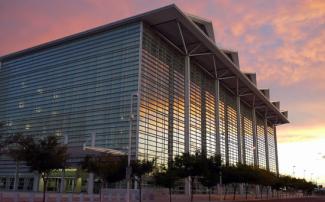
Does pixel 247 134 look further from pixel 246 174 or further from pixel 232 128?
pixel 246 174

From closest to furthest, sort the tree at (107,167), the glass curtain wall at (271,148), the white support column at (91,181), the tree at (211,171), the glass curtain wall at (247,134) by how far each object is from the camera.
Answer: the tree at (107,167) < the tree at (211,171) < the white support column at (91,181) < the glass curtain wall at (247,134) < the glass curtain wall at (271,148)

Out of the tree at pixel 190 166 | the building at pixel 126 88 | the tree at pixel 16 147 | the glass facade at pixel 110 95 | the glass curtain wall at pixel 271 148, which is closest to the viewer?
the tree at pixel 16 147

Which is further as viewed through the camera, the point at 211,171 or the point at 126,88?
the point at 126,88

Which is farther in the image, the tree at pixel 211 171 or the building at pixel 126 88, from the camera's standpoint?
the building at pixel 126 88

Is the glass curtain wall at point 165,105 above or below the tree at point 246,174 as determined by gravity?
above

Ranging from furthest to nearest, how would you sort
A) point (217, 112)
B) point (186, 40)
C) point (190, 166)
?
point (217, 112) < point (186, 40) < point (190, 166)

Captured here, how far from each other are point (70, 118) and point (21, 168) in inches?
601

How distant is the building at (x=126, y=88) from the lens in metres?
67.3

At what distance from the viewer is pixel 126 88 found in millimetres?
67250

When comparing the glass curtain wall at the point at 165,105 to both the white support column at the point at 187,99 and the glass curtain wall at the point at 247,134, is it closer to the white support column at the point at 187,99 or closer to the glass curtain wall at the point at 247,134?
the white support column at the point at 187,99

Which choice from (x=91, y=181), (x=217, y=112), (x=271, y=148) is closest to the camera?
(x=91, y=181)

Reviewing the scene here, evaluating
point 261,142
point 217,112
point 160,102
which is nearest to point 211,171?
point 160,102

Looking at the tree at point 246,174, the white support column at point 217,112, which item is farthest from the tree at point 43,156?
the white support column at point 217,112

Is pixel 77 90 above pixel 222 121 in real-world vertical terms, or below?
above
